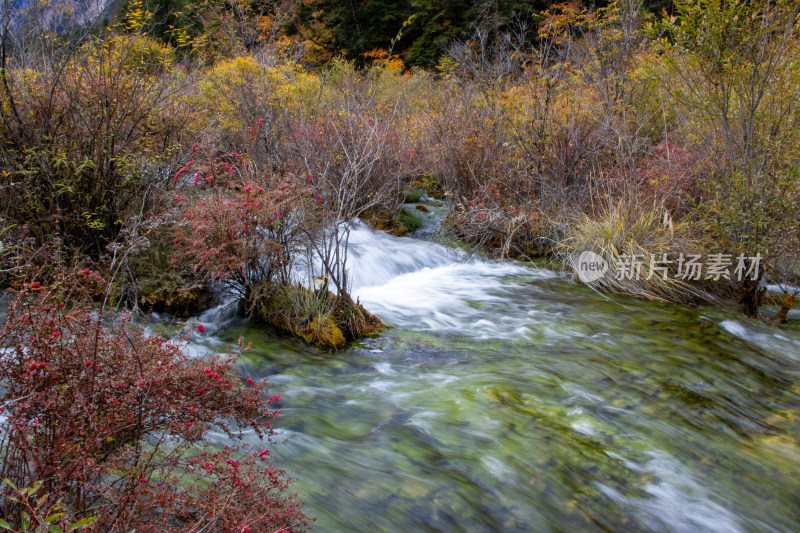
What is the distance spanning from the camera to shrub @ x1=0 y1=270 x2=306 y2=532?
5.50ft

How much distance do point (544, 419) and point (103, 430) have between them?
284cm

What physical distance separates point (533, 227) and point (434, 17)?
79.1ft

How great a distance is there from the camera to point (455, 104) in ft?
34.9

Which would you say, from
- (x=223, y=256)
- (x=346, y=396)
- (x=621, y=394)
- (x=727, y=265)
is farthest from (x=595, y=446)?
(x=727, y=265)

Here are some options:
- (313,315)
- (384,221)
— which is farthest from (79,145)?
(384,221)

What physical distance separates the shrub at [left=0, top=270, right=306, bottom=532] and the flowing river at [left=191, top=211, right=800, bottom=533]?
81 centimetres

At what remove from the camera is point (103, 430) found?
1808 mm

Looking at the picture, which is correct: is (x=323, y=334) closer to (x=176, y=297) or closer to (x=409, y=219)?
(x=176, y=297)

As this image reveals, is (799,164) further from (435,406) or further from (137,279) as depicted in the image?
(137,279)

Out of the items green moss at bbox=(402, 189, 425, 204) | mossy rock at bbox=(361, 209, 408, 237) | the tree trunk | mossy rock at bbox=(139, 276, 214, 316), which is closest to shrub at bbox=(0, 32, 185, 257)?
mossy rock at bbox=(139, 276, 214, 316)

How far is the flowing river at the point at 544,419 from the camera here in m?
2.77

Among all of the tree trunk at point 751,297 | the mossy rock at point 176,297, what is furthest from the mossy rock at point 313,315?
the tree trunk at point 751,297

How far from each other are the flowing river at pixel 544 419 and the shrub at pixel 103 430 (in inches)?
31.9

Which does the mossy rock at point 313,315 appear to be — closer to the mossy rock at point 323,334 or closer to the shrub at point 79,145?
the mossy rock at point 323,334
